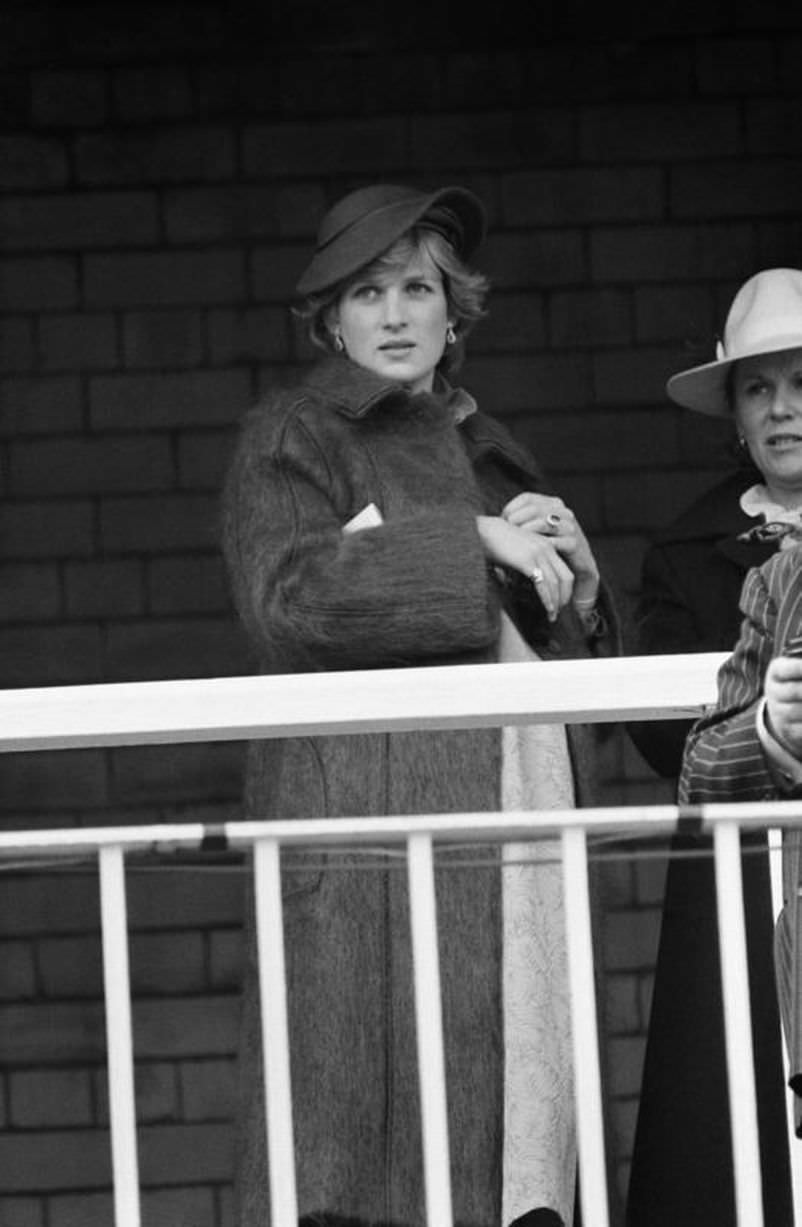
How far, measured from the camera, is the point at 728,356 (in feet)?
15.6

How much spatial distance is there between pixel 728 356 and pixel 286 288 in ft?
5.83

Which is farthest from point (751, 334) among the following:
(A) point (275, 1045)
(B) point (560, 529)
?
(A) point (275, 1045)

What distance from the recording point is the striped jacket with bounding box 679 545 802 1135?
350cm

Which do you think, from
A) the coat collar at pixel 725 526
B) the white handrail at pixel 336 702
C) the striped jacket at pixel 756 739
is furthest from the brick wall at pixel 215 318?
the striped jacket at pixel 756 739

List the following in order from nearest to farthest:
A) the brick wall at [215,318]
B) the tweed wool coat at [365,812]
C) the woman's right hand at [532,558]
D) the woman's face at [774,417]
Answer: the tweed wool coat at [365,812]
the woman's right hand at [532,558]
the woman's face at [774,417]
the brick wall at [215,318]

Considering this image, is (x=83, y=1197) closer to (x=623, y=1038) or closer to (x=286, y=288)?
(x=623, y=1038)

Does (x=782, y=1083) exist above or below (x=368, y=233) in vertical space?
below

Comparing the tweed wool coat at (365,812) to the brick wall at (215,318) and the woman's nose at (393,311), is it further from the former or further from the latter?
the brick wall at (215,318)

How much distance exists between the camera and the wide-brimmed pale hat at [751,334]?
4.70 meters

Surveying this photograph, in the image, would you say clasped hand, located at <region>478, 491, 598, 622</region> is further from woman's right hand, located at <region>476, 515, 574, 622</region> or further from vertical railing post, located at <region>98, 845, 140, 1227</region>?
vertical railing post, located at <region>98, 845, 140, 1227</region>

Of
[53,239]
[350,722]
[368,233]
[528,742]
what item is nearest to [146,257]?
[53,239]

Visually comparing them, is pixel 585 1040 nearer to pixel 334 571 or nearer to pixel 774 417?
pixel 334 571

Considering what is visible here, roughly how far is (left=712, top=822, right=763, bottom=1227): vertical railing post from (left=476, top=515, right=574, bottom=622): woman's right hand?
35.9 inches

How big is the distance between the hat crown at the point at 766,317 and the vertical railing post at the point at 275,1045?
161cm
